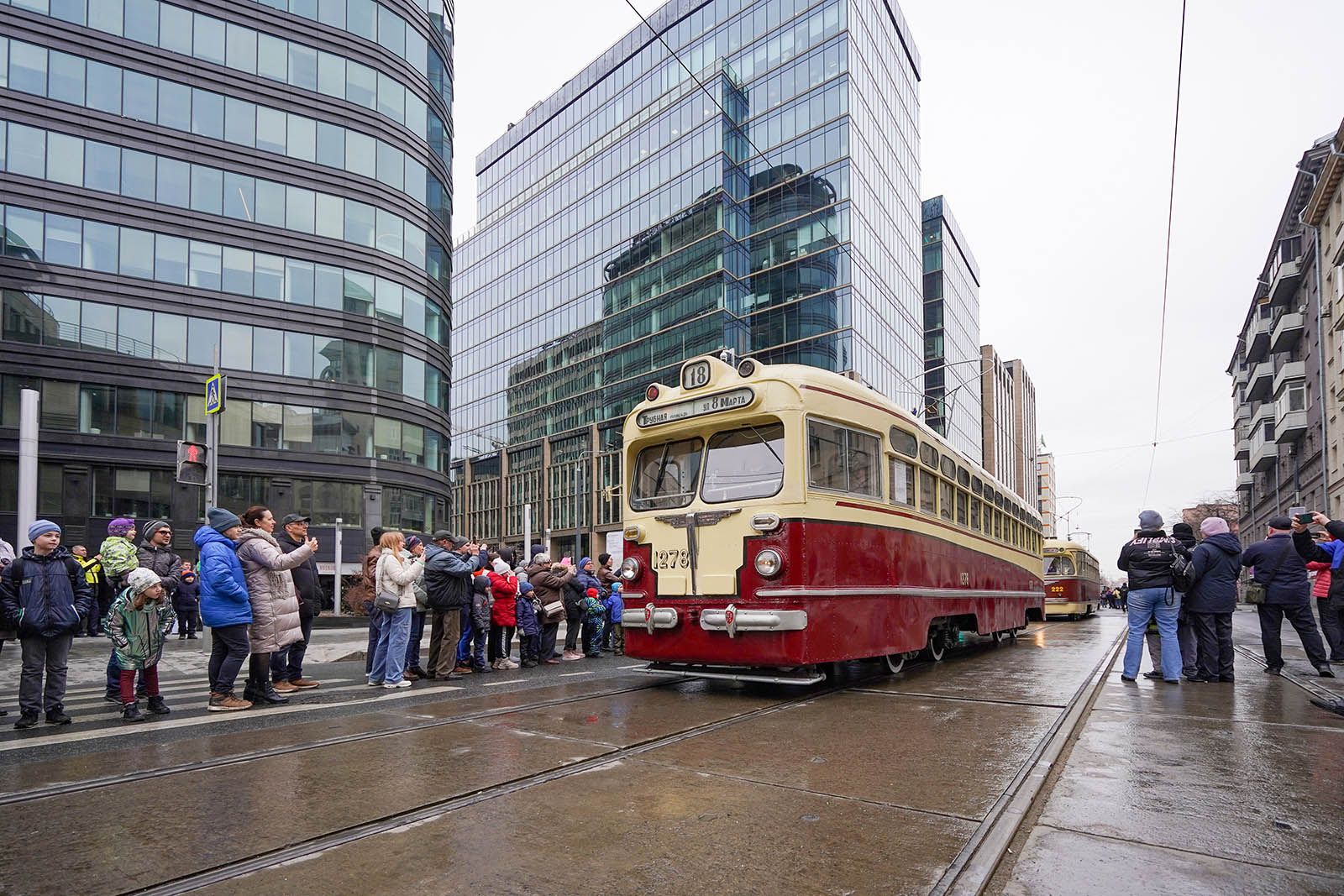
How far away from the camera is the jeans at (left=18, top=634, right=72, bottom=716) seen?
6.65m

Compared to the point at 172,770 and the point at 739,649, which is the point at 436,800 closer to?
the point at 172,770

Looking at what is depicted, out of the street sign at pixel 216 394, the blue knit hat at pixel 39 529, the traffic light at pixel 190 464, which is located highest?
the street sign at pixel 216 394

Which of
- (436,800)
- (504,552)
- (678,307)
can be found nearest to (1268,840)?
(436,800)

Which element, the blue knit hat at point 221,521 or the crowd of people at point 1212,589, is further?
the crowd of people at point 1212,589

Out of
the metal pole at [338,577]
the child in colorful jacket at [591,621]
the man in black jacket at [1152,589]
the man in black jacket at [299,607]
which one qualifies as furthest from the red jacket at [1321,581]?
the metal pole at [338,577]

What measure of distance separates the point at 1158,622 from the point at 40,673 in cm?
1039

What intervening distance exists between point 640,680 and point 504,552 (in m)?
3.00

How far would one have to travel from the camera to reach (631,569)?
8742 mm

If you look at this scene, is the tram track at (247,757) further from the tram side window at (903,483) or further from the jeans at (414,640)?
the tram side window at (903,483)

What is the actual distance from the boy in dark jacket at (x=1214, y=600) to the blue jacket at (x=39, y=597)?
10.5 metres

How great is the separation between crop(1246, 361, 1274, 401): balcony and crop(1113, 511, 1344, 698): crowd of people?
51.2 metres

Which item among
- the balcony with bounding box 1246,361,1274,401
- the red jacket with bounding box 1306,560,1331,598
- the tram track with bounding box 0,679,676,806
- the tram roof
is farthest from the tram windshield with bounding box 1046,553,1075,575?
the balcony with bounding box 1246,361,1274,401

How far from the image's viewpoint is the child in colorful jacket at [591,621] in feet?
42.4

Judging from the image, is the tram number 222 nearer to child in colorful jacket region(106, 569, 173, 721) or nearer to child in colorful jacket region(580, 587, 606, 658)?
child in colorful jacket region(106, 569, 173, 721)
